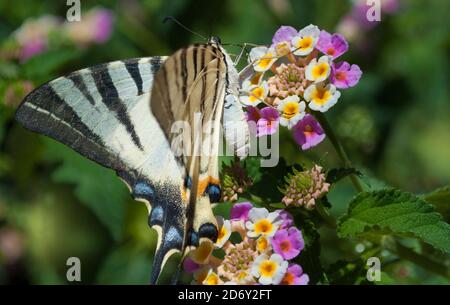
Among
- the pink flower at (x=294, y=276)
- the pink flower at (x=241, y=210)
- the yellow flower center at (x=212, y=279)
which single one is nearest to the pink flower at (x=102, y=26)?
the pink flower at (x=241, y=210)

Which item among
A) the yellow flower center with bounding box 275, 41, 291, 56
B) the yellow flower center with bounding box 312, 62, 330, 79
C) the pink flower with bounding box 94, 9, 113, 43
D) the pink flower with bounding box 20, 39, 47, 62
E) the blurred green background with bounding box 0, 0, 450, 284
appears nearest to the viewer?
the yellow flower center with bounding box 312, 62, 330, 79

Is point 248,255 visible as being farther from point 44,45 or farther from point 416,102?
point 44,45

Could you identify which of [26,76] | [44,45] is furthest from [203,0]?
[26,76]

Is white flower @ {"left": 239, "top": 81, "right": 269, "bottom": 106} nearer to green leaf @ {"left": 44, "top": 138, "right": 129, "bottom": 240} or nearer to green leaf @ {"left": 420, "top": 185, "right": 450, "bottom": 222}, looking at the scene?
green leaf @ {"left": 420, "top": 185, "right": 450, "bottom": 222}

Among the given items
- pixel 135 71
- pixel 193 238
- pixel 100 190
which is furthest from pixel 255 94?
pixel 100 190

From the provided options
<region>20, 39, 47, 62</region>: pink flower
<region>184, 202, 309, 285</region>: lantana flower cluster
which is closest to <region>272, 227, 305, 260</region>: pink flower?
<region>184, 202, 309, 285</region>: lantana flower cluster

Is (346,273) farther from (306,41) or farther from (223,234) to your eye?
(306,41)

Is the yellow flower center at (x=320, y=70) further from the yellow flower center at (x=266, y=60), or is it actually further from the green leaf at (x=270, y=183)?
→ the green leaf at (x=270, y=183)
